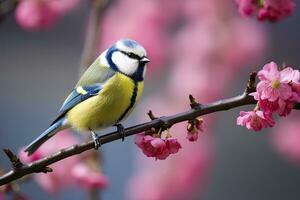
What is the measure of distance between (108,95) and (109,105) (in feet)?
0.07

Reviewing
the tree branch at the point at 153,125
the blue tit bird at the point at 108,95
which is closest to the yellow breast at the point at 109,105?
the blue tit bird at the point at 108,95

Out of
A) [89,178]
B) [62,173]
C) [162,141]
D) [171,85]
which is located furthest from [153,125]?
[171,85]

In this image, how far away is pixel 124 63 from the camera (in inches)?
55.7

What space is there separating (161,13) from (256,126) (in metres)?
1.14

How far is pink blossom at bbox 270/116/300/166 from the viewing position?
6.84ft

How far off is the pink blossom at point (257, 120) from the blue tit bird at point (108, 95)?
1.20 feet

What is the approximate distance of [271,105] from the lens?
1028 mm

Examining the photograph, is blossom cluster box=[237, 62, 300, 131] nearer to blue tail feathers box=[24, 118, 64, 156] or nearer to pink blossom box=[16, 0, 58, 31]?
blue tail feathers box=[24, 118, 64, 156]

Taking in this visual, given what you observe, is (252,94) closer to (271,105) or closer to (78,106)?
(271,105)

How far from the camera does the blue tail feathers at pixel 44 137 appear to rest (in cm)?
130

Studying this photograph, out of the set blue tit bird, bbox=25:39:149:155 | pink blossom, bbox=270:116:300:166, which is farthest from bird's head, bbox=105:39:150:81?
pink blossom, bbox=270:116:300:166

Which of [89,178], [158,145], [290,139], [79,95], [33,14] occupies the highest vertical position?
[33,14]

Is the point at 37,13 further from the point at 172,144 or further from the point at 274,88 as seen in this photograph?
the point at 274,88

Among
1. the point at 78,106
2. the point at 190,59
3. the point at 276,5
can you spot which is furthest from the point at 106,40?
the point at 276,5
